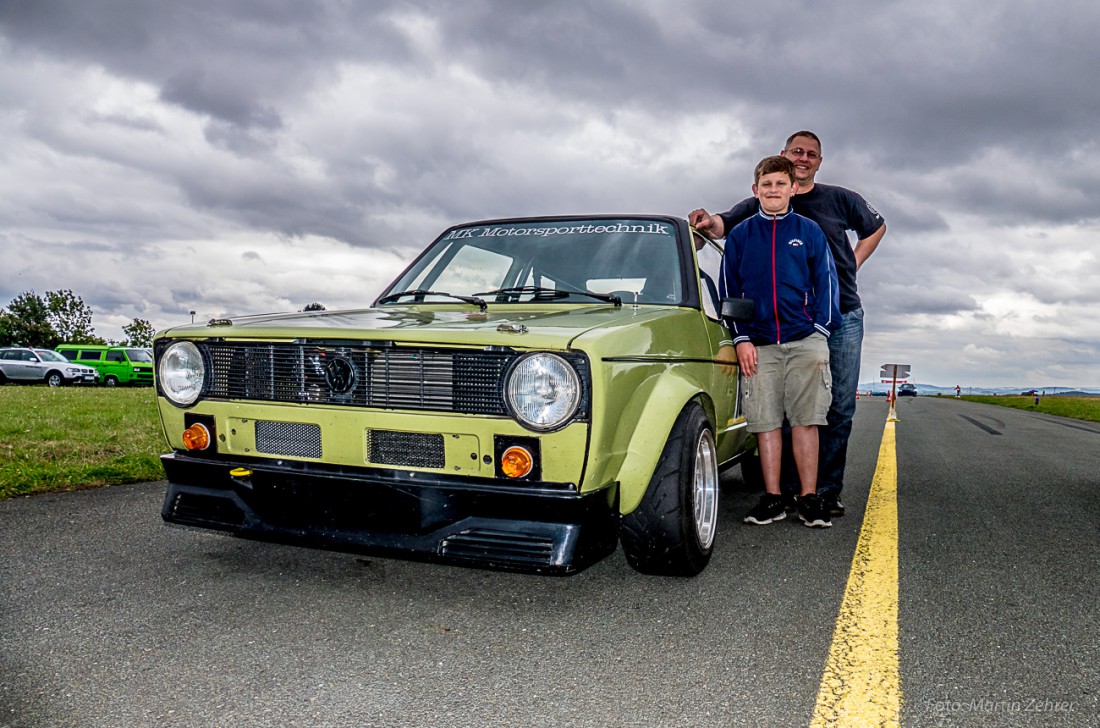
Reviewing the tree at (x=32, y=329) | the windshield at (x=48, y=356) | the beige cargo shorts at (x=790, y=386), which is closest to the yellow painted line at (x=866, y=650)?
the beige cargo shorts at (x=790, y=386)

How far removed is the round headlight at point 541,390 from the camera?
2482 millimetres

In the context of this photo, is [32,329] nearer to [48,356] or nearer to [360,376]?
[48,356]

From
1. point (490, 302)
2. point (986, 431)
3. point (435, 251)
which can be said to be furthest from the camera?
point (986, 431)

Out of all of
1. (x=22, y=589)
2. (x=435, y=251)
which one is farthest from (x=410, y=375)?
(x=435, y=251)

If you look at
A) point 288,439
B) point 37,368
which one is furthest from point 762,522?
point 37,368

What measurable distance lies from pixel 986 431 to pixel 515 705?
1149 cm

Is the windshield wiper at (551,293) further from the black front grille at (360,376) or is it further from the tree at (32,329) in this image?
the tree at (32,329)

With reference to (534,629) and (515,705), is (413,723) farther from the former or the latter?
(534,629)

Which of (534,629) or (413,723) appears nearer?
(413,723)

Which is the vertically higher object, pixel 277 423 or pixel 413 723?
pixel 277 423

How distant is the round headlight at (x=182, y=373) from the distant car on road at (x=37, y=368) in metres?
32.8

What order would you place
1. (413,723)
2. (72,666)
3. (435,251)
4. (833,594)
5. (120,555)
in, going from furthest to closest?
(435,251), (120,555), (833,594), (72,666), (413,723)

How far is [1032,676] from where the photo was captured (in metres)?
2.13

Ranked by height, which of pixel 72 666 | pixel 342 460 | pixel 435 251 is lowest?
pixel 72 666
